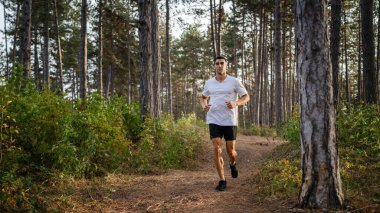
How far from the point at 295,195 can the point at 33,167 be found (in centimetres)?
477

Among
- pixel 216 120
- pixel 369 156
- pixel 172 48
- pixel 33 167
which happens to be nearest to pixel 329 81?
pixel 216 120

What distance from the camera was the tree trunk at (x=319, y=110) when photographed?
4.08 metres

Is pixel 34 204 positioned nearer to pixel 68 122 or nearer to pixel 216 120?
pixel 68 122

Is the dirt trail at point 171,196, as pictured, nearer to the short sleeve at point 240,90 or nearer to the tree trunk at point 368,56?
the short sleeve at point 240,90

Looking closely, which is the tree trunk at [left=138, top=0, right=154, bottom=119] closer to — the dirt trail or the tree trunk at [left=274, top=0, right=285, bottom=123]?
the dirt trail

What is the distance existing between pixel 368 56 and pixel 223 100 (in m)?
8.76

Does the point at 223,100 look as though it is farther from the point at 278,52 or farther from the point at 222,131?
the point at 278,52

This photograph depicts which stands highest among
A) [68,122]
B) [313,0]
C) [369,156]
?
[313,0]

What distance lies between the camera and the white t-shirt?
6301mm

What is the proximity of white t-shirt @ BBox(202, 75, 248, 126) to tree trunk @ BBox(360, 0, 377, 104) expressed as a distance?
823 cm

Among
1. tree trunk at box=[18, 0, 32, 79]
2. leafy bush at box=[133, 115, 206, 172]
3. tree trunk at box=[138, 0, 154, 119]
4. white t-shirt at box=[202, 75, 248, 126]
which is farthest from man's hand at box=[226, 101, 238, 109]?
tree trunk at box=[18, 0, 32, 79]

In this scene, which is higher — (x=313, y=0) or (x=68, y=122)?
(x=313, y=0)

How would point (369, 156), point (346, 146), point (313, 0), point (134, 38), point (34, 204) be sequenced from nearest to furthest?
1. point (313, 0)
2. point (34, 204)
3. point (369, 156)
4. point (346, 146)
5. point (134, 38)

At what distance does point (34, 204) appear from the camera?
16.4 ft
